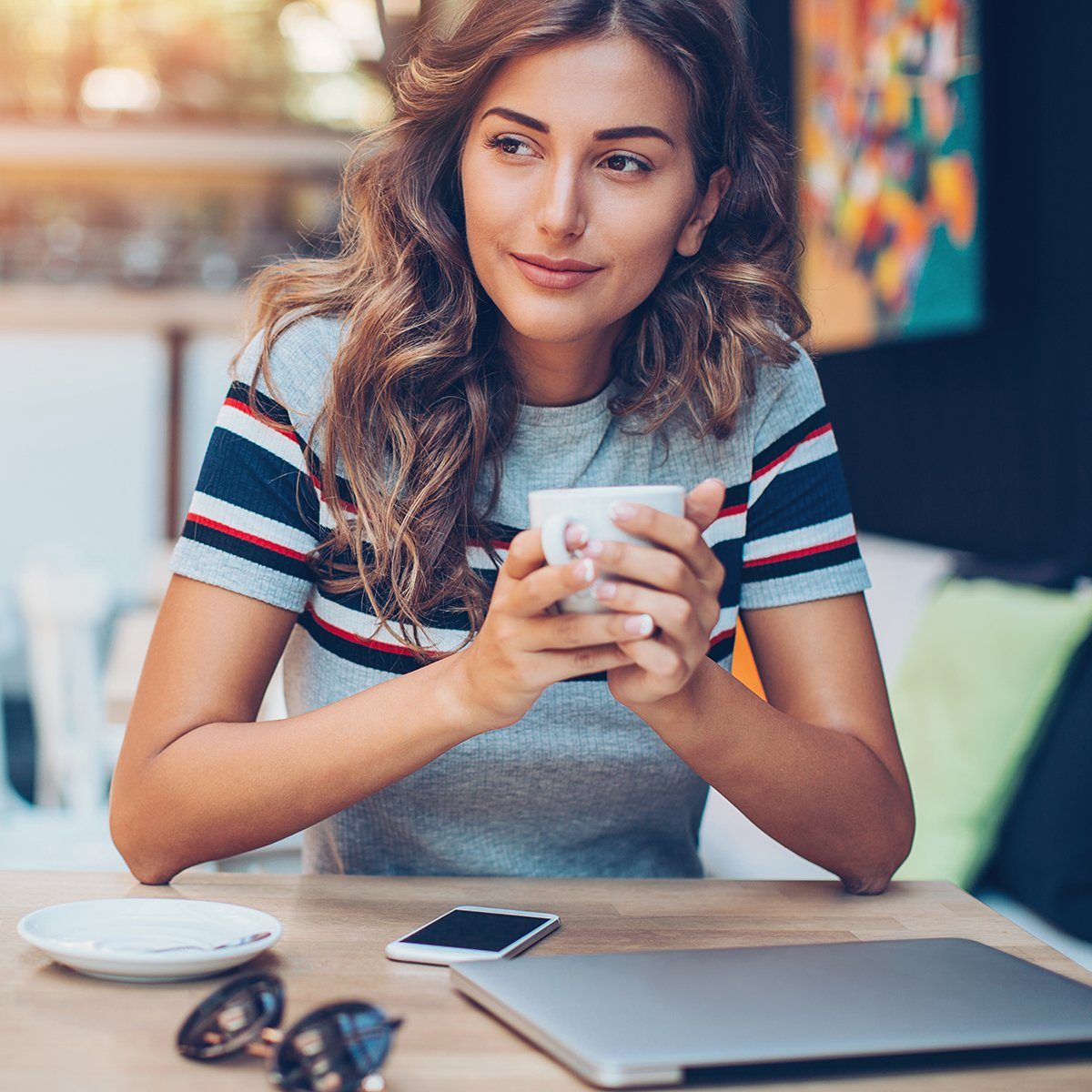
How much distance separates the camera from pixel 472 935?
2.64 ft

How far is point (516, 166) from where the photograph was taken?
1.07 meters

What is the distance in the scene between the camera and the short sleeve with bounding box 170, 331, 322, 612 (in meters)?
1.01

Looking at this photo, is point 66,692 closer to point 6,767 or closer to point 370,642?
A: point 6,767

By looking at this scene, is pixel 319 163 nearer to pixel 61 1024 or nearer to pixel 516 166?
pixel 516 166

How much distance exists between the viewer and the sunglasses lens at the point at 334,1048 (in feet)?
1.88

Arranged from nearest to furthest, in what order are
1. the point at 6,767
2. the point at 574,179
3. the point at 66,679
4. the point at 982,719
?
1. the point at 574,179
2. the point at 982,719
3. the point at 66,679
4. the point at 6,767

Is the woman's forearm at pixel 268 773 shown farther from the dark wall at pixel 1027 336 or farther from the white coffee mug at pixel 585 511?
the dark wall at pixel 1027 336

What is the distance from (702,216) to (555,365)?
183mm

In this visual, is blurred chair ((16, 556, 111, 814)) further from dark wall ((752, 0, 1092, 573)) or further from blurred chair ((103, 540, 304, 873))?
dark wall ((752, 0, 1092, 573))

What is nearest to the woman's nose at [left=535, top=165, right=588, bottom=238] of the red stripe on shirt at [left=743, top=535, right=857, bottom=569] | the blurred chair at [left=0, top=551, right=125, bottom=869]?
the red stripe on shirt at [left=743, top=535, right=857, bottom=569]

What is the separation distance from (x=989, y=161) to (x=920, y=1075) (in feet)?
6.83

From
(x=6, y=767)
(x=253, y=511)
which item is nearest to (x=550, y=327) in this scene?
(x=253, y=511)

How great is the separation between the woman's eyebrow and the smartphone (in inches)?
22.6

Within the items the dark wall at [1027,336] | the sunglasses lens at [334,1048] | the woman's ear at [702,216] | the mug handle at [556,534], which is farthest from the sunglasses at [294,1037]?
the dark wall at [1027,336]
